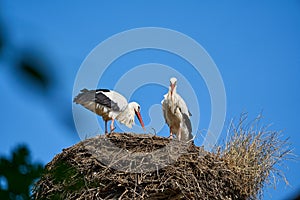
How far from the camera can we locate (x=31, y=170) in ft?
2.46

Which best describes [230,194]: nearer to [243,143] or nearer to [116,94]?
[243,143]

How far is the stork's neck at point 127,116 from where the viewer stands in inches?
328

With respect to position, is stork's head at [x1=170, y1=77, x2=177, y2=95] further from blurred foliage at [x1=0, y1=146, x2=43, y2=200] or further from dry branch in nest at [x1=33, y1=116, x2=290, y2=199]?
blurred foliage at [x1=0, y1=146, x2=43, y2=200]

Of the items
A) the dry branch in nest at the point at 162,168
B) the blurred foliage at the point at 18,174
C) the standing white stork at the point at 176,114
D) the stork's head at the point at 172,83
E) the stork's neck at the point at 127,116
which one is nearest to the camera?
the blurred foliage at the point at 18,174

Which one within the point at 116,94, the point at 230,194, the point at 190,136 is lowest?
the point at 230,194

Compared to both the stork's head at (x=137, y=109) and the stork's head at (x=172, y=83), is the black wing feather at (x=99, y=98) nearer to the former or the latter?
the stork's head at (x=137, y=109)

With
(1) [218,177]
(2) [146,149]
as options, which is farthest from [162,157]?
(1) [218,177]

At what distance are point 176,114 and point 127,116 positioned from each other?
1.17 metres

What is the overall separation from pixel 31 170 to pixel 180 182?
15.2 feet

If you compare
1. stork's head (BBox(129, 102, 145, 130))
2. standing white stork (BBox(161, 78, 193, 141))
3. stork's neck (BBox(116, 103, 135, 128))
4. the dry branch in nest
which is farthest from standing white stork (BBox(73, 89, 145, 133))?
the dry branch in nest

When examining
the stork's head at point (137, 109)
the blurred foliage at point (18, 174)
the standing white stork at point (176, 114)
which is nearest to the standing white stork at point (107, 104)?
the stork's head at point (137, 109)

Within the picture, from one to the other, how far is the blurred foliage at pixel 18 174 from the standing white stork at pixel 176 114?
672 cm

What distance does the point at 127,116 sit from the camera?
27.6 ft

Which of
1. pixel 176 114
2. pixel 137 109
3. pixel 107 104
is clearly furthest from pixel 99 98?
pixel 176 114
